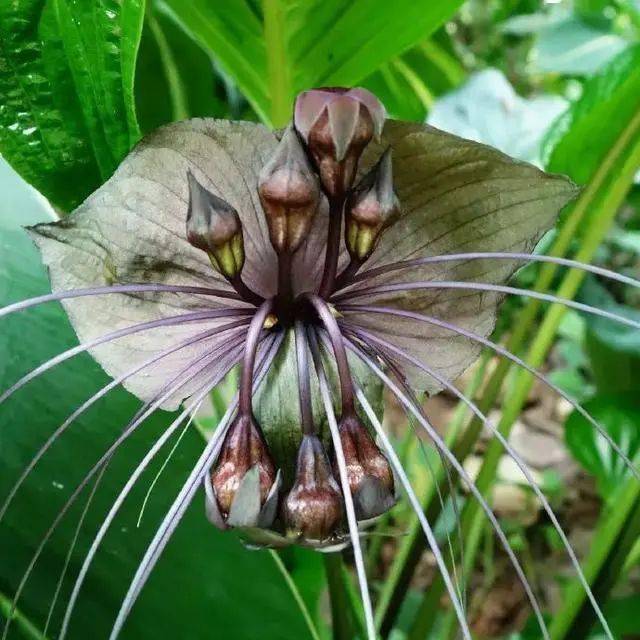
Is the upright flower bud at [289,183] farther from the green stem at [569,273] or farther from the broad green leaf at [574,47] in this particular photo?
the broad green leaf at [574,47]

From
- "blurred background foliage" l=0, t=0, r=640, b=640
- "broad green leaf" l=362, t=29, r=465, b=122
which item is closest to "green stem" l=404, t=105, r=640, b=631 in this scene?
"blurred background foliage" l=0, t=0, r=640, b=640

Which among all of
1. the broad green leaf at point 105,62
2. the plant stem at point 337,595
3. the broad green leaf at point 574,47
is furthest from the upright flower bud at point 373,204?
the broad green leaf at point 574,47

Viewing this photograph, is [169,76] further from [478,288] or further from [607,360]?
[607,360]

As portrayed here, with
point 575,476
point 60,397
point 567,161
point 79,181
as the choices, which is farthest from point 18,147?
point 575,476

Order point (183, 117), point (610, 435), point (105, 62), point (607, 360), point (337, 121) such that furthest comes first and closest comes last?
point (607, 360) → point (610, 435) → point (183, 117) → point (105, 62) → point (337, 121)

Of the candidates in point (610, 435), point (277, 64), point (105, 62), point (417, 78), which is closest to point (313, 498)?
point (105, 62)

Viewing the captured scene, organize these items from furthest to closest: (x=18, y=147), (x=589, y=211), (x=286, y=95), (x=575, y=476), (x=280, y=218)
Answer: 1. (x=575, y=476)
2. (x=589, y=211)
3. (x=286, y=95)
4. (x=18, y=147)
5. (x=280, y=218)

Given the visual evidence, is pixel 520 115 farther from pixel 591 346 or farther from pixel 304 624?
pixel 304 624

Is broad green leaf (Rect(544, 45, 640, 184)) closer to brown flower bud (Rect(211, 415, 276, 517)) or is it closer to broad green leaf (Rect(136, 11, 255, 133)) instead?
broad green leaf (Rect(136, 11, 255, 133))
